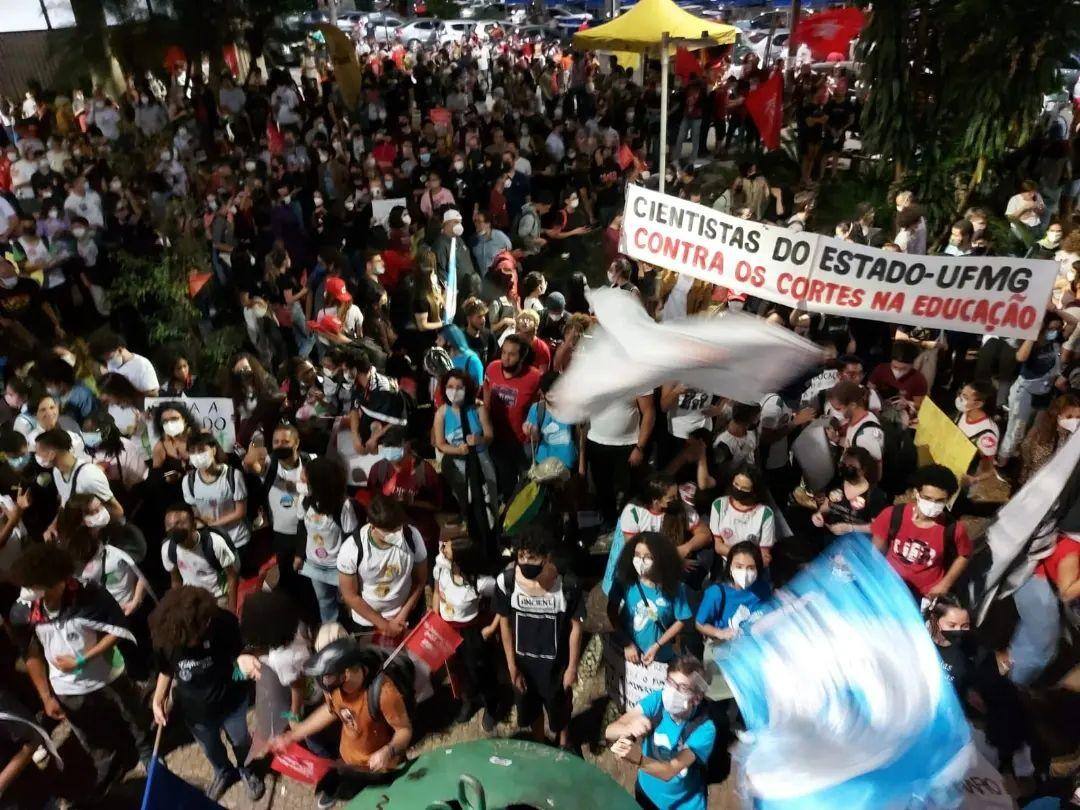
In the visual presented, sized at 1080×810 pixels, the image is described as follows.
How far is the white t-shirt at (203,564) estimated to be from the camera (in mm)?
4297

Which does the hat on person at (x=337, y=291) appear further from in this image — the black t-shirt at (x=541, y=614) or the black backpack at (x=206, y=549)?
the black t-shirt at (x=541, y=614)

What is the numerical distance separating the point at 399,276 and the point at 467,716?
14.4ft

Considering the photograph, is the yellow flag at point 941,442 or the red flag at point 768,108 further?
the red flag at point 768,108

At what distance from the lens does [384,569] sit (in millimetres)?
4168

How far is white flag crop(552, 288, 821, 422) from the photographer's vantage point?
4.08 meters

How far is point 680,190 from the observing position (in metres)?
9.78

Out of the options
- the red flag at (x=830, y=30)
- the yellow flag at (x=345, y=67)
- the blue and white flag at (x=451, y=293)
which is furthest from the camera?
the yellow flag at (x=345, y=67)

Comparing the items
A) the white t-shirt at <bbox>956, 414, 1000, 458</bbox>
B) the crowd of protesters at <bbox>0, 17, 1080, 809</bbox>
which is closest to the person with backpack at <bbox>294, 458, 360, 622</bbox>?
the crowd of protesters at <bbox>0, 17, 1080, 809</bbox>

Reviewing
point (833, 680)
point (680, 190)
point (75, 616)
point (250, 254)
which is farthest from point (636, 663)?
point (680, 190)

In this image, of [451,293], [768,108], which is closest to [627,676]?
[451,293]

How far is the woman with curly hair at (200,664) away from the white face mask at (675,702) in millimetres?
2016

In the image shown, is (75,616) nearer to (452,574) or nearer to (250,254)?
(452,574)

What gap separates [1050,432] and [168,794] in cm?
468

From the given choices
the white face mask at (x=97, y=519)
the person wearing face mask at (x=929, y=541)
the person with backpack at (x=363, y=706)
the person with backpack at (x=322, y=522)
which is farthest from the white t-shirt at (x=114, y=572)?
the person wearing face mask at (x=929, y=541)
